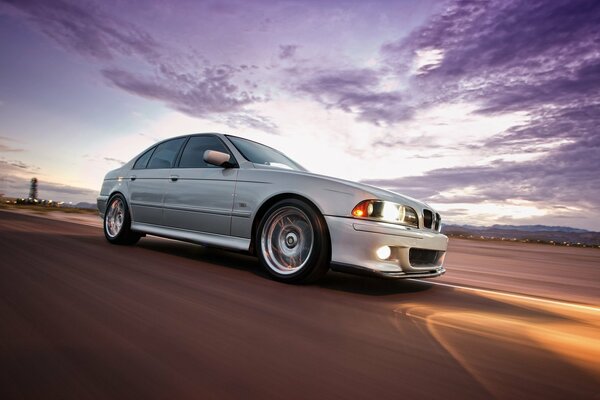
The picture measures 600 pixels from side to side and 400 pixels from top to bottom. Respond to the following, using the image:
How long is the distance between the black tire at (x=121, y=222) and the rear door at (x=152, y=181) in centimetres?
16

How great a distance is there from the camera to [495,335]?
2283 mm

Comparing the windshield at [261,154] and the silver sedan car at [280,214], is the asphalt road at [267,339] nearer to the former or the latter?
the silver sedan car at [280,214]

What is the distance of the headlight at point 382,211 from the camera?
3326mm

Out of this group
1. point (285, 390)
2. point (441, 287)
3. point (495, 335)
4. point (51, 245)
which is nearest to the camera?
point (285, 390)

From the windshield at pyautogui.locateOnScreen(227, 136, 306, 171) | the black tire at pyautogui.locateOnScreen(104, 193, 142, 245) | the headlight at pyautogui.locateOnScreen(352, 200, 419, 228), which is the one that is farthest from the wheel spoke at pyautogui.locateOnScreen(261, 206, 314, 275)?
the black tire at pyautogui.locateOnScreen(104, 193, 142, 245)

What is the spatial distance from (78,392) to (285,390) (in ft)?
2.16

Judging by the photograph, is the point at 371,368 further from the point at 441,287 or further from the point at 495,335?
the point at 441,287

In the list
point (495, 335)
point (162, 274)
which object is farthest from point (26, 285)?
point (495, 335)

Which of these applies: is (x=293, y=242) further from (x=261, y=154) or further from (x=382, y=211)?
(x=261, y=154)

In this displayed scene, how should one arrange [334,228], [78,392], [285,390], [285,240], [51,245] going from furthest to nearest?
[51,245] → [285,240] → [334,228] → [285,390] → [78,392]

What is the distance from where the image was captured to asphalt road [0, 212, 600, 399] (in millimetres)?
1368

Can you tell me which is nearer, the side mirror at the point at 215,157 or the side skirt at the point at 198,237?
the side skirt at the point at 198,237

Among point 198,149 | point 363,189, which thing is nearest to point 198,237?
point 198,149

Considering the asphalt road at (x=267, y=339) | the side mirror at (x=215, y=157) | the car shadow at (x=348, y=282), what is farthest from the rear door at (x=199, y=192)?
the asphalt road at (x=267, y=339)
